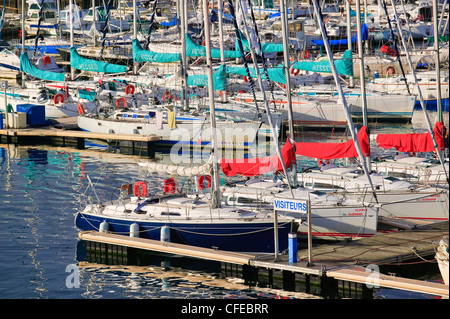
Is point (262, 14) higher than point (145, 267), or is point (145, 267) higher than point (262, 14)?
point (262, 14)

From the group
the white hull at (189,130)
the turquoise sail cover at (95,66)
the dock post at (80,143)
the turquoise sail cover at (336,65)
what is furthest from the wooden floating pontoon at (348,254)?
the turquoise sail cover at (95,66)

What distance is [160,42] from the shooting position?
76.2 metres

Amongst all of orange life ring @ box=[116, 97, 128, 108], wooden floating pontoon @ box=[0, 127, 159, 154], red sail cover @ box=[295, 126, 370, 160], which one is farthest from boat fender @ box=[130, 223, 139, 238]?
orange life ring @ box=[116, 97, 128, 108]

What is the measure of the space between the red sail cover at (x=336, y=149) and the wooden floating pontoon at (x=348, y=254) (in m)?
4.60

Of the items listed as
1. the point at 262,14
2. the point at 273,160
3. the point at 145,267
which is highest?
the point at 262,14

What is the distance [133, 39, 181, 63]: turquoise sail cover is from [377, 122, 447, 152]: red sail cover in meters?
19.6

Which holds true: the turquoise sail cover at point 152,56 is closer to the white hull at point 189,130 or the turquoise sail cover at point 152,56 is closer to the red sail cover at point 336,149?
the white hull at point 189,130

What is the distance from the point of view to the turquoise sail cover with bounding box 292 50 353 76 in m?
44.9

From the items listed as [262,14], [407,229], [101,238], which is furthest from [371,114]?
[262,14]

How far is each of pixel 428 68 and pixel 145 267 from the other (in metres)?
43.6

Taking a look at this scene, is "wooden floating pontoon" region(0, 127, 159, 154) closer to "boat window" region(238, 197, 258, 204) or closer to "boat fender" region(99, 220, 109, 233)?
"boat window" region(238, 197, 258, 204)

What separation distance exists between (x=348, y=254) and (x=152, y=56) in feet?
101

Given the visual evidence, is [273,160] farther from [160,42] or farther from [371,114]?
[160,42]

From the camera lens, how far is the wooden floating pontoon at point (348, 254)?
24.1m
